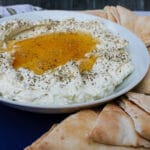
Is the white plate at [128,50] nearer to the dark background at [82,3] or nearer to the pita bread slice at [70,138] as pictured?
the pita bread slice at [70,138]

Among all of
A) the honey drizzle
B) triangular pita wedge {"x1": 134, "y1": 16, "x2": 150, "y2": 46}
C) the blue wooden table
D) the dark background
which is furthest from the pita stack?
the dark background

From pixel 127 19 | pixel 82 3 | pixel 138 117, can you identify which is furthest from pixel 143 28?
pixel 82 3

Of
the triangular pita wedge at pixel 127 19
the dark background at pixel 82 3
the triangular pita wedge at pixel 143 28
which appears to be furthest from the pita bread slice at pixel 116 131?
the dark background at pixel 82 3

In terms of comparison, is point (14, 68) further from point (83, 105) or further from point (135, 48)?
point (135, 48)

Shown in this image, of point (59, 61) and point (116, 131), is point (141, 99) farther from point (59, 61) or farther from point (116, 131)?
point (59, 61)

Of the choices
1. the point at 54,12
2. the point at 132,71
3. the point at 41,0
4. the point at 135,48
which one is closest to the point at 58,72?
the point at 132,71
